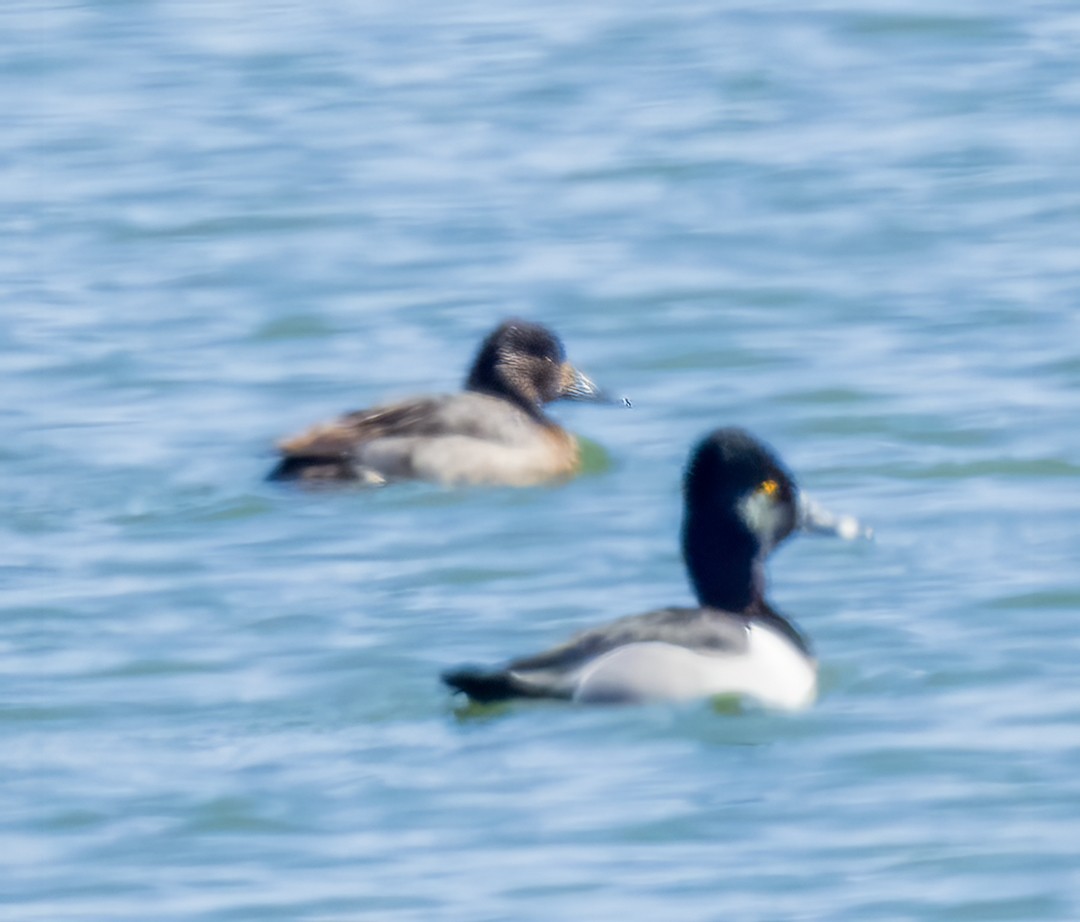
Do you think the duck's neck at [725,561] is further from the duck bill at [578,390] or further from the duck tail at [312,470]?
A: the duck bill at [578,390]

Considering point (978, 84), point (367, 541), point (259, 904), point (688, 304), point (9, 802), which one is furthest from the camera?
point (978, 84)

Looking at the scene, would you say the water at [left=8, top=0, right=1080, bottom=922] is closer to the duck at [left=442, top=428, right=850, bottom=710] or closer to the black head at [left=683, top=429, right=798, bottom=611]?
the duck at [left=442, top=428, right=850, bottom=710]

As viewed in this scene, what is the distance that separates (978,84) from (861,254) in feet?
15.0

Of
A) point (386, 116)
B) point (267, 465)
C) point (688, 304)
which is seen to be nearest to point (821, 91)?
point (386, 116)

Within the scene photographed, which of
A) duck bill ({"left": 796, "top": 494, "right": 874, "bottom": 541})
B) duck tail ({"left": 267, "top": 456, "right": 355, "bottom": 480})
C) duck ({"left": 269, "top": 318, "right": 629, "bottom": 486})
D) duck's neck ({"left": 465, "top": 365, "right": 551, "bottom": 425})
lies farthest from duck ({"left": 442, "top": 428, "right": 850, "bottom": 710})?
duck's neck ({"left": 465, "top": 365, "right": 551, "bottom": 425})

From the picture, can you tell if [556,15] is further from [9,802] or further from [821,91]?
[9,802]

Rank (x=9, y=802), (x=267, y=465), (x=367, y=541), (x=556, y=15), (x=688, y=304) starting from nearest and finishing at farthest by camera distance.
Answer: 1. (x=9, y=802)
2. (x=367, y=541)
3. (x=267, y=465)
4. (x=688, y=304)
5. (x=556, y=15)

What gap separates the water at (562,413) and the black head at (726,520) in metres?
0.48

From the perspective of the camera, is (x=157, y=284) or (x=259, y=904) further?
(x=157, y=284)

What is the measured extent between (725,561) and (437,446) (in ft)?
10.0

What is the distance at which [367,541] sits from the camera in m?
13.8

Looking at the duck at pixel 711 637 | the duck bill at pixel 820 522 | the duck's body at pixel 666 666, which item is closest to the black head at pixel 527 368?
the duck bill at pixel 820 522

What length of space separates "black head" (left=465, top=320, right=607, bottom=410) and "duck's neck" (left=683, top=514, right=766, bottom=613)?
3.72m

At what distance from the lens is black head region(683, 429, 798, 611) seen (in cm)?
1186
